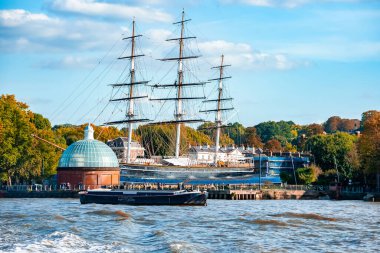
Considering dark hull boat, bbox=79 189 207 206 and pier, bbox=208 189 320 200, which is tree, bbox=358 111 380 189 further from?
dark hull boat, bbox=79 189 207 206

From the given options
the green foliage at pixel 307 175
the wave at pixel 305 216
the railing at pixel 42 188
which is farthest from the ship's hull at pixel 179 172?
the wave at pixel 305 216

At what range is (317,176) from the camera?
13138 centimetres

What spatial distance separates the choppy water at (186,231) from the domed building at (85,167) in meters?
42.2

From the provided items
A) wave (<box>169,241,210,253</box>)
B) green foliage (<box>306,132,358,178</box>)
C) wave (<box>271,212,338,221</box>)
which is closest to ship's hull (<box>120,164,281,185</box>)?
green foliage (<box>306,132,358,178</box>)

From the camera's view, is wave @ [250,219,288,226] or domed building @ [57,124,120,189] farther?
domed building @ [57,124,120,189]

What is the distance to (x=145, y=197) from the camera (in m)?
82.8

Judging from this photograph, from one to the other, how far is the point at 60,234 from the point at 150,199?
3678cm

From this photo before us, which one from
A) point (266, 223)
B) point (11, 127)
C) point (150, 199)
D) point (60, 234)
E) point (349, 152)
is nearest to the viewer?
point (60, 234)

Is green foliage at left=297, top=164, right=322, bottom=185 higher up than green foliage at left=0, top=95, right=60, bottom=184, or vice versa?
green foliage at left=0, top=95, right=60, bottom=184

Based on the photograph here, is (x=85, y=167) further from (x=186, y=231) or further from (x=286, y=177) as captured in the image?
(x=186, y=231)

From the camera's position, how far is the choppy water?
4219cm

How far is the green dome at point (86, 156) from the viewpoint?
111m

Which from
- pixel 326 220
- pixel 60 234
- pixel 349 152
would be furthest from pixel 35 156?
pixel 60 234

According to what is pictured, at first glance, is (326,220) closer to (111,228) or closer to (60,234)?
(111,228)
